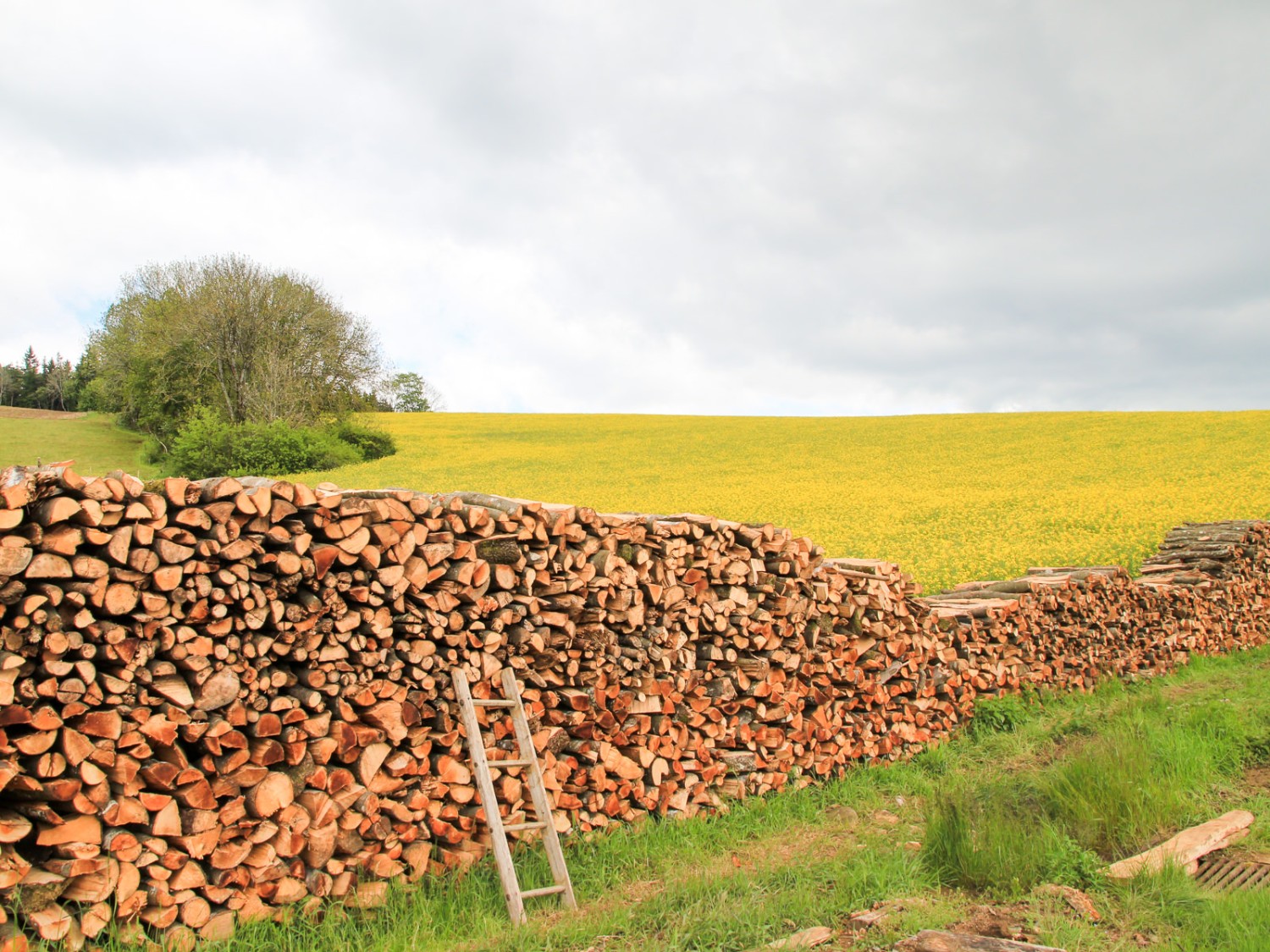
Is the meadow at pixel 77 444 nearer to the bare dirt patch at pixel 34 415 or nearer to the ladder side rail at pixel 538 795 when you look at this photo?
the bare dirt patch at pixel 34 415

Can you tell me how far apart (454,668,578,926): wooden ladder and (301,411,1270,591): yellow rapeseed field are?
10.2m

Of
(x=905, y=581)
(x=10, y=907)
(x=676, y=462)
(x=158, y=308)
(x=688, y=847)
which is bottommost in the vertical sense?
(x=688, y=847)

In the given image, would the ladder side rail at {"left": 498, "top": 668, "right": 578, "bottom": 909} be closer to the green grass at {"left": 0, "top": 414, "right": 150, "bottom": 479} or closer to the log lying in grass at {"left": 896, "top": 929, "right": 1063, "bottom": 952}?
the log lying in grass at {"left": 896, "top": 929, "right": 1063, "bottom": 952}

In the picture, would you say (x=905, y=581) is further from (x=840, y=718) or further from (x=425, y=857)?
(x=425, y=857)

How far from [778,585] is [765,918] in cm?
345

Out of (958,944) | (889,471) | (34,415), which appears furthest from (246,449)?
(34,415)

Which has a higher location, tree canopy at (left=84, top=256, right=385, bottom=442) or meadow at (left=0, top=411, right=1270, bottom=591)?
tree canopy at (left=84, top=256, right=385, bottom=442)

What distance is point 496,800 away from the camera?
5.45m

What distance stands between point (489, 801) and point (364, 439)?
36.3m

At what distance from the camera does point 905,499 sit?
2442 cm

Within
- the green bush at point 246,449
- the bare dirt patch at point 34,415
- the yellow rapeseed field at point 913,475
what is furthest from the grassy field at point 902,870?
the bare dirt patch at point 34,415

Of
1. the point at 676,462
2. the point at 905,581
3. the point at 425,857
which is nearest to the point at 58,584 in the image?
the point at 425,857

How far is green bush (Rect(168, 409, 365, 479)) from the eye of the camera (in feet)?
105

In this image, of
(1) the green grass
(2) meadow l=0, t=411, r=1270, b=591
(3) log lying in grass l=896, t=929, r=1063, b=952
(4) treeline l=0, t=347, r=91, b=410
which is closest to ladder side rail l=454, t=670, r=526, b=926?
(3) log lying in grass l=896, t=929, r=1063, b=952
